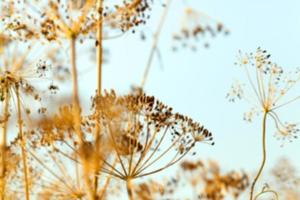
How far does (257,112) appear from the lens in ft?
21.5

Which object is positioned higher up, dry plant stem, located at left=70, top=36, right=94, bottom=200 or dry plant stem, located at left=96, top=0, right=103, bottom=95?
dry plant stem, located at left=96, top=0, right=103, bottom=95

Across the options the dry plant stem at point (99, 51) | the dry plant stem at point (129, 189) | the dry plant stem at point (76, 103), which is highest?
the dry plant stem at point (99, 51)

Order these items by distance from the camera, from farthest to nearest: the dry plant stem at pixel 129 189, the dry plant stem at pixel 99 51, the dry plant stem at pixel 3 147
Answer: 1. the dry plant stem at pixel 3 147
2. the dry plant stem at pixel 99 51
3. the dry plant stem at pixel 129 189

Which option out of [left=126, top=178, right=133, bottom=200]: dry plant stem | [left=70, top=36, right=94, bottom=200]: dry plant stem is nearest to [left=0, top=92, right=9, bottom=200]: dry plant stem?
[left=70, top=36, right=94, bottom=200]: dry plant stem

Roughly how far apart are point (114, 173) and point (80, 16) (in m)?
1.61

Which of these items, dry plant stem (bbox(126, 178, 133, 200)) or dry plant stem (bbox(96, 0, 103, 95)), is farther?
dry plant stem (bbox(96, 0, 103, 95))

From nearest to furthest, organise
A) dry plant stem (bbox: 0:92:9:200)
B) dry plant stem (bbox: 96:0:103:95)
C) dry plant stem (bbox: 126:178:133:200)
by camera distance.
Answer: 1. dry plant stem (bbox: 126:178:133:200)
2. dry plant stem (bbox: 96:0:103:95)
3. dry plant stem (bbox: 0:92:9:200)

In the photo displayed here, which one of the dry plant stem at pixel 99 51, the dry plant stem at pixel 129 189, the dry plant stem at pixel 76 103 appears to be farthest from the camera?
the dry plant stem at pixel 99 51

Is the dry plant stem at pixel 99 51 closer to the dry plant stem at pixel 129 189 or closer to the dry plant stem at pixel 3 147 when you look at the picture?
the dry plant stem at pixel 129 189

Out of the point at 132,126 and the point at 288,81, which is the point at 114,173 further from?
the point at 288,81

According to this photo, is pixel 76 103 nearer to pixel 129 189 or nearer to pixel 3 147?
pixel 129 189

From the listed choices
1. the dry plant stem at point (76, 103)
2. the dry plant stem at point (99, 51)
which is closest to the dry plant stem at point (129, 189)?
the dry plant stem at point (76, 103)

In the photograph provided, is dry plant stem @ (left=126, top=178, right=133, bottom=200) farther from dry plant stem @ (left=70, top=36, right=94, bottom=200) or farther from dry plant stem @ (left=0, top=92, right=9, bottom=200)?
dry plant stem @ (left=0, top=92, right=9, bottom=200)

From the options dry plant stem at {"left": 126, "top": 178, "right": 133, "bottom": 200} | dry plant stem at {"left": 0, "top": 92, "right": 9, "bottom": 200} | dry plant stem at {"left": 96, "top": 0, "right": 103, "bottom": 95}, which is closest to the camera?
dry plant stem at {"left": 126, "top": 178, "right": 133, "bottom": 200}
